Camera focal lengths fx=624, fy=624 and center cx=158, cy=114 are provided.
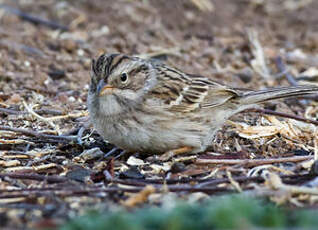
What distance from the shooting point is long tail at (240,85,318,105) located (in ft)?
19.5

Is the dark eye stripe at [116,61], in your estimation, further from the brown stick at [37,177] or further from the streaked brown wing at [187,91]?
the brown stick at [37,177]

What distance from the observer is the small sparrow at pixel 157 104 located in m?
5.22

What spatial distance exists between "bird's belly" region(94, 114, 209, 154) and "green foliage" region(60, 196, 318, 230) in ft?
6.72

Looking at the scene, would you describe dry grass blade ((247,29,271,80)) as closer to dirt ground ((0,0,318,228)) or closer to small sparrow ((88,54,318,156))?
dirt ground ((0,0,318,228))

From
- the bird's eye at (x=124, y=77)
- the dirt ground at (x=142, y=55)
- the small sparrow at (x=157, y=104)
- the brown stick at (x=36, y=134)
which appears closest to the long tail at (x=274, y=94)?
the small sparrow at (x=157, y=104)

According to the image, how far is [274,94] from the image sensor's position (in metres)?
5.98

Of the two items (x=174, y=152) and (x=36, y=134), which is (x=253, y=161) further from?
(x=36, y=134)

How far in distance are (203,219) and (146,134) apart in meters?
2.17

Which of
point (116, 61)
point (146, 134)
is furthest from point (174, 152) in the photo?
point (116, 61)

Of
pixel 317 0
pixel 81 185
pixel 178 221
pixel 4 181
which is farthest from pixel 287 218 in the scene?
pixel 317 0

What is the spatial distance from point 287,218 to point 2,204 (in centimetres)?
181

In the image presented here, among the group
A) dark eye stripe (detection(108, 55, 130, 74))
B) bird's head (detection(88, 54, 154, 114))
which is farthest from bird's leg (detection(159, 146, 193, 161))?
dark eye stripe (detection(108, 55, 130, 74))

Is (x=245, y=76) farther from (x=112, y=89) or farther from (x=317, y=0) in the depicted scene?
(x=317, y=0)

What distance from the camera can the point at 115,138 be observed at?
5.21 meters
